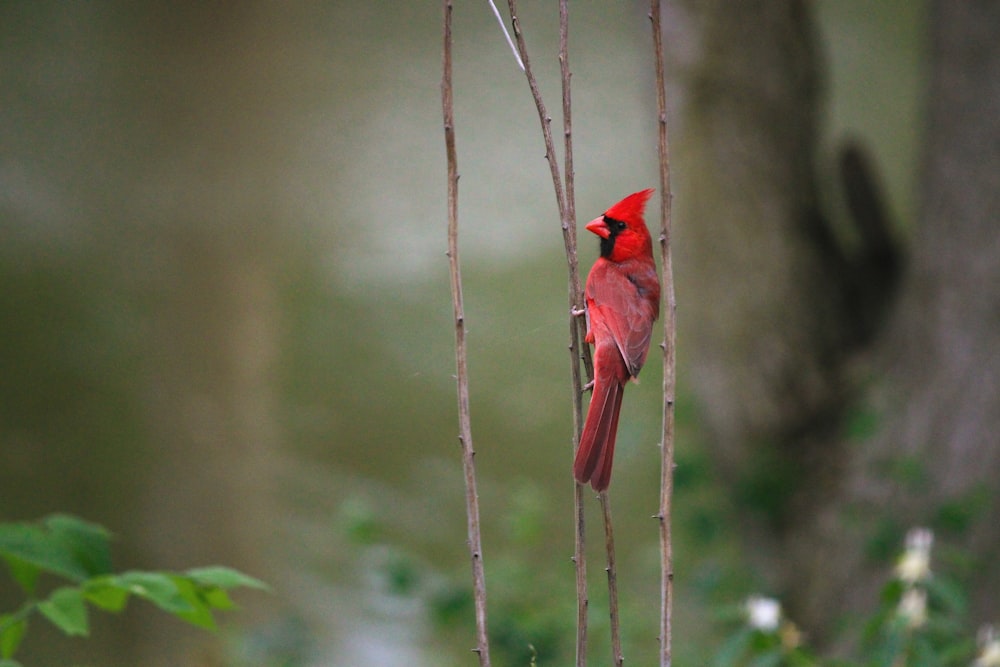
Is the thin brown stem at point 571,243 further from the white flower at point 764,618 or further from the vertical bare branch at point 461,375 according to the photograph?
the white flower at point 764,618

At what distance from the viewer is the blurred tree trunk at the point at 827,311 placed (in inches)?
101

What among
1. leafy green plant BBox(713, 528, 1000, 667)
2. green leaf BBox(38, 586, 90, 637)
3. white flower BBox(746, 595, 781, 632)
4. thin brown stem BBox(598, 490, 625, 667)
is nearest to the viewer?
thin brown stem BBox(598, 490, 625, 667)

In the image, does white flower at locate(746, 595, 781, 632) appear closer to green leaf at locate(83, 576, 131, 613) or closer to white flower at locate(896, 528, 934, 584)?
white flower at locate(896, 528, 934, 584)

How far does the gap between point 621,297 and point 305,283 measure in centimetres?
281

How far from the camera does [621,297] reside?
123cm

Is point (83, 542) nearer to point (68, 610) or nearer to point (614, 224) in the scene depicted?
point (68, 610)

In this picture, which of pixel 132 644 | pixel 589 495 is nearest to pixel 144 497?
pixel 132 644

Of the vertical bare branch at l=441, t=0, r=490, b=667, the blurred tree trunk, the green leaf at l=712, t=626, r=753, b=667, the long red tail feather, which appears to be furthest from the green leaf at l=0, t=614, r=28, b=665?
the blurred tree trunk

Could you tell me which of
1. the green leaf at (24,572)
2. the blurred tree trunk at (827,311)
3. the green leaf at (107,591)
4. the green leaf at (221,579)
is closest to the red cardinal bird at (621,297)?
the green leaf at (221,579)

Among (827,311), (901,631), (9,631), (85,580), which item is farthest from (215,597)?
(827,311)

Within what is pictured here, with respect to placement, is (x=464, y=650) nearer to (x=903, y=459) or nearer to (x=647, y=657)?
(x=647, y=657)

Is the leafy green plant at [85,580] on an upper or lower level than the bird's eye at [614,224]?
lower

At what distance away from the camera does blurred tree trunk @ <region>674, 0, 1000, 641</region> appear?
2.56 metres

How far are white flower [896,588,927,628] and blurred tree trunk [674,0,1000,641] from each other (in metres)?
0.95
